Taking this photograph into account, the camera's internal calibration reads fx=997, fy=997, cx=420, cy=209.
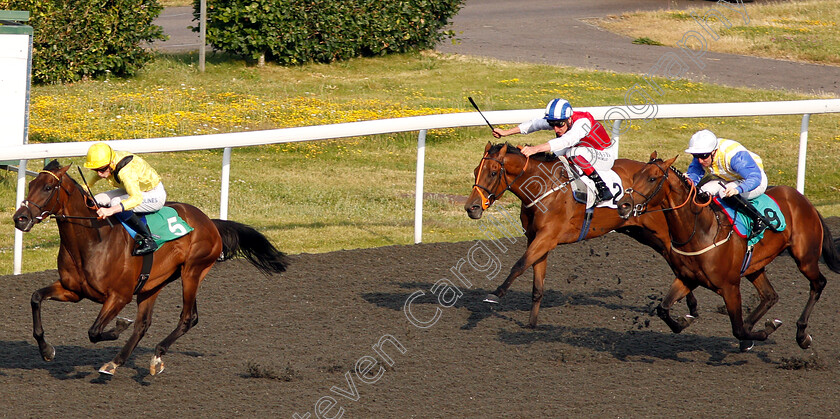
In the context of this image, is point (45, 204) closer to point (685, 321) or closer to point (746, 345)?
point (685, 321)

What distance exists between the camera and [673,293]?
6.02 m

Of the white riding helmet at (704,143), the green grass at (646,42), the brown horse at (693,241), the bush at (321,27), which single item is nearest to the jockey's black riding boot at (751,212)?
the brown horse at (693,241)

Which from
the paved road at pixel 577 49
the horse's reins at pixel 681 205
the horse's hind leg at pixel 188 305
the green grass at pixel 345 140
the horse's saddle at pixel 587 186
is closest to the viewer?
the horse's hind leg at pixel 188 305

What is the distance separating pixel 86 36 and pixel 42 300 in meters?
9.26

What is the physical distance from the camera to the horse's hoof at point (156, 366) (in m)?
5.37

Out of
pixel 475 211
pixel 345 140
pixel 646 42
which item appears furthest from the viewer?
pixel 646 42

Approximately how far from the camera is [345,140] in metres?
12.8

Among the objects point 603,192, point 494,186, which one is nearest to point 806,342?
point 603,192

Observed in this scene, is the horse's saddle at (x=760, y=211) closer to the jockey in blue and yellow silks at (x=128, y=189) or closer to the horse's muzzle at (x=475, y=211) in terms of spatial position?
the horse's muzzle at (x=475, y=211)

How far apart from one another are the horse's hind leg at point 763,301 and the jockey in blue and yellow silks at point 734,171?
0.45 metres

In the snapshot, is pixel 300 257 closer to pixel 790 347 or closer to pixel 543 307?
pixel 543 307

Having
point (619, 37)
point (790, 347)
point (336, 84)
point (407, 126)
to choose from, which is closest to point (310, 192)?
point (407, 126)

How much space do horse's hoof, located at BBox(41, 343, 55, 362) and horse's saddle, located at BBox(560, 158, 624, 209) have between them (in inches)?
133

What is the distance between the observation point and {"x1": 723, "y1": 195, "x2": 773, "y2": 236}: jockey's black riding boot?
19.7ft
